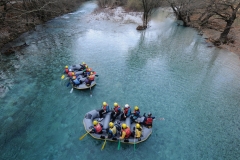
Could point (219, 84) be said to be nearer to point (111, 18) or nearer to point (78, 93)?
point (78, 93)

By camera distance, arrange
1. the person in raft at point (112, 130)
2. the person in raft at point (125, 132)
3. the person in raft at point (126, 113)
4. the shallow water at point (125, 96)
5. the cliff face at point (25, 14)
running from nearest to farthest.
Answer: the person in raft at point (125, 132)
the person in raft at point (112, 130)
the shallow water at point (125, 96)
the cliff face at point (25, 14)
the person in raft at point (126, 113)

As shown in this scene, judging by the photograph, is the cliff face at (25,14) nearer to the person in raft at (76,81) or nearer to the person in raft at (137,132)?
the person in raft at (76,81)

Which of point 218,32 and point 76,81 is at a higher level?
point 76,81

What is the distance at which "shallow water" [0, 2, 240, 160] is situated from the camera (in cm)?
980

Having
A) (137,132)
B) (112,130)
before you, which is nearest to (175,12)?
(137,132)

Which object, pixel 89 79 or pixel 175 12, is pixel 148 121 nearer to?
pixel 89 79

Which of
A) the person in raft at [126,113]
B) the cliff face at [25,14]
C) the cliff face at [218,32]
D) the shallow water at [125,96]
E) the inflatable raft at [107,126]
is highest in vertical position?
the cliff face at [25,14]

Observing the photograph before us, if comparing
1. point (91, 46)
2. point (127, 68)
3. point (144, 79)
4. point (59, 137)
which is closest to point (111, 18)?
point (91, 46)

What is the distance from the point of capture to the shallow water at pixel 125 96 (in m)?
9.80

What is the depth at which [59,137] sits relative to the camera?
1036cm

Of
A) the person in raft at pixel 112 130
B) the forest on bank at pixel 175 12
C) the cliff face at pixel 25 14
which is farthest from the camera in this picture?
the forest on bank at pixel 175 12

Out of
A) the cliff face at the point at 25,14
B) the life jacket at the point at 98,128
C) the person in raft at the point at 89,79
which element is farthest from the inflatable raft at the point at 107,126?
the cliff face at the point at 25,14

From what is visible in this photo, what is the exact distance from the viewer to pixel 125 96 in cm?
1387

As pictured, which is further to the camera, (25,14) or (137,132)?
(25,14)
